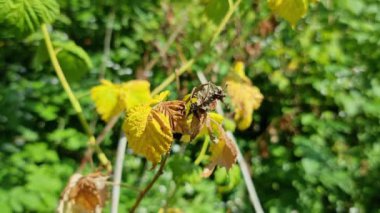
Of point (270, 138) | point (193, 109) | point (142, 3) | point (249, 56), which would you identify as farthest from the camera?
point (142, 3)

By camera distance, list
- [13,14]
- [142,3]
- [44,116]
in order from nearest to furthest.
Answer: [13,14] < [44,116] < [142,3]

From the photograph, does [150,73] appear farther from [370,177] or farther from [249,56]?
[370,177]

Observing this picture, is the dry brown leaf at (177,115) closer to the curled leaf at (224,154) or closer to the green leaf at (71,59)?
the curled leaf at (224,154)

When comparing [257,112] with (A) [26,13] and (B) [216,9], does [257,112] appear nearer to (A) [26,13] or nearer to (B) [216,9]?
(B) [216,9]

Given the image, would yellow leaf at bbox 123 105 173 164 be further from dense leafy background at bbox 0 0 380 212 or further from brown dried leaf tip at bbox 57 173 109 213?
dense leafy background at bbox 0 0 380 212

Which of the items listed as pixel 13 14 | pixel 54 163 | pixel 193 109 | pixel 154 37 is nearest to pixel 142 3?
pixel 154 37

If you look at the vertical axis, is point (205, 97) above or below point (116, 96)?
below

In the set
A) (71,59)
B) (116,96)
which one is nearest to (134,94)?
(116,96)
